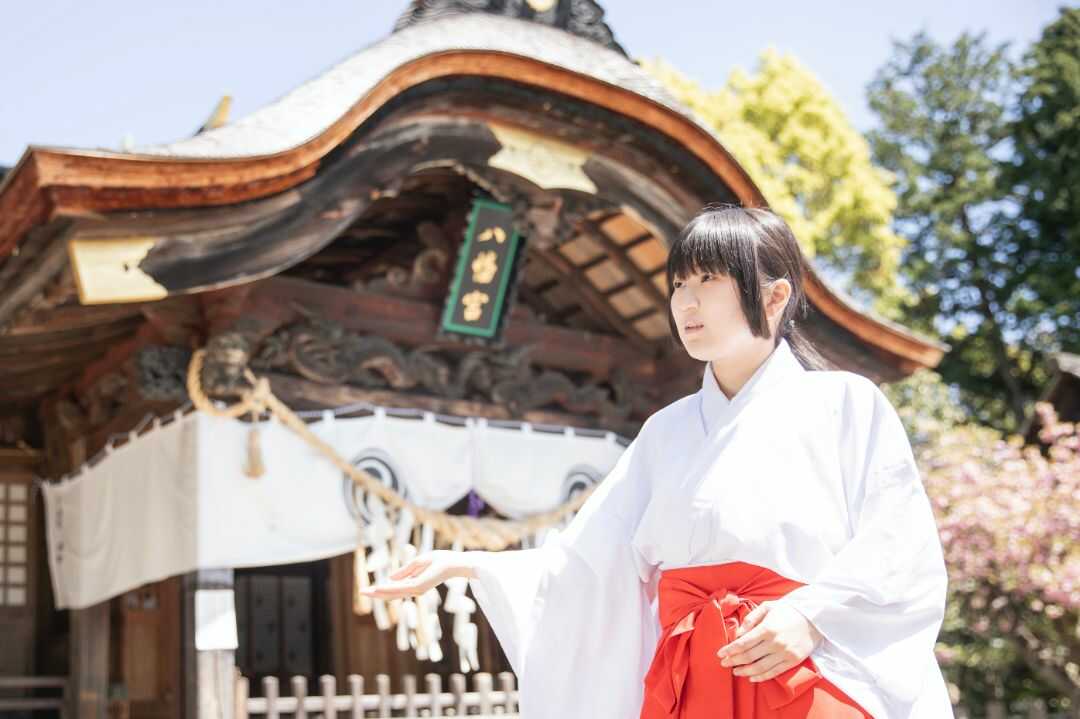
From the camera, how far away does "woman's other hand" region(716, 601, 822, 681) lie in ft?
7.32

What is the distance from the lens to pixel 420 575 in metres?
2.62

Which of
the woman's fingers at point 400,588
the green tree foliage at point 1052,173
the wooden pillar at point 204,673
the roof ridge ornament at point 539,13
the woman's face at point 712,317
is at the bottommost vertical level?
the wooden pillar at point 204,673

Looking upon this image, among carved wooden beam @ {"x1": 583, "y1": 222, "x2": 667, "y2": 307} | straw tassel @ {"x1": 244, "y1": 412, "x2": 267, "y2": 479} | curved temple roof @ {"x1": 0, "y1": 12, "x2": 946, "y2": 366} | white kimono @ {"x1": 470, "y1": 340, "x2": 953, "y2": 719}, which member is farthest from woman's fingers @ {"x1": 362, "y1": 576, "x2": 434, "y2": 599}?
carved wooden beam @ {"x1": 583, "y1": 222, "x2": 667, "y2": 307}

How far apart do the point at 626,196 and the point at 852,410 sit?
456cm

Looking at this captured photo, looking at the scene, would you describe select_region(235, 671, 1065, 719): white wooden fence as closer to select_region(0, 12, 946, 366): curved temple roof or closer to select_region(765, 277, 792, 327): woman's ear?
select_region(0, 12, 946, 366): curved temple roof

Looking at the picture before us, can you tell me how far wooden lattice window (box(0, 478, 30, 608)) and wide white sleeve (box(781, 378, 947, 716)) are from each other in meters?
7.23

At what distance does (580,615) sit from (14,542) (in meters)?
6.66

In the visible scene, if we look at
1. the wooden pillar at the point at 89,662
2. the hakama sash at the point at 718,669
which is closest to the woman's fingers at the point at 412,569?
the hakama sash at the point at 718,669

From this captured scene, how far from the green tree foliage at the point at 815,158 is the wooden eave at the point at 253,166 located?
1274cm

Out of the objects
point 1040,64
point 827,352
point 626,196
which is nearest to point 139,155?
point 626,196

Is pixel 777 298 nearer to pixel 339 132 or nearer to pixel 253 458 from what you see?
pixel 339 132

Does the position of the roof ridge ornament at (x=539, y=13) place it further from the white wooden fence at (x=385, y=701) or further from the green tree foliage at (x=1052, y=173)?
the green tree foliage at (x=1052, y=173)

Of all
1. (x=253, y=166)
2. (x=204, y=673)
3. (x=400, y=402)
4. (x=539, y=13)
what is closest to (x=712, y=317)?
(x=253, y=166)

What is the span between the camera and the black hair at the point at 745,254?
2555 millimetres
